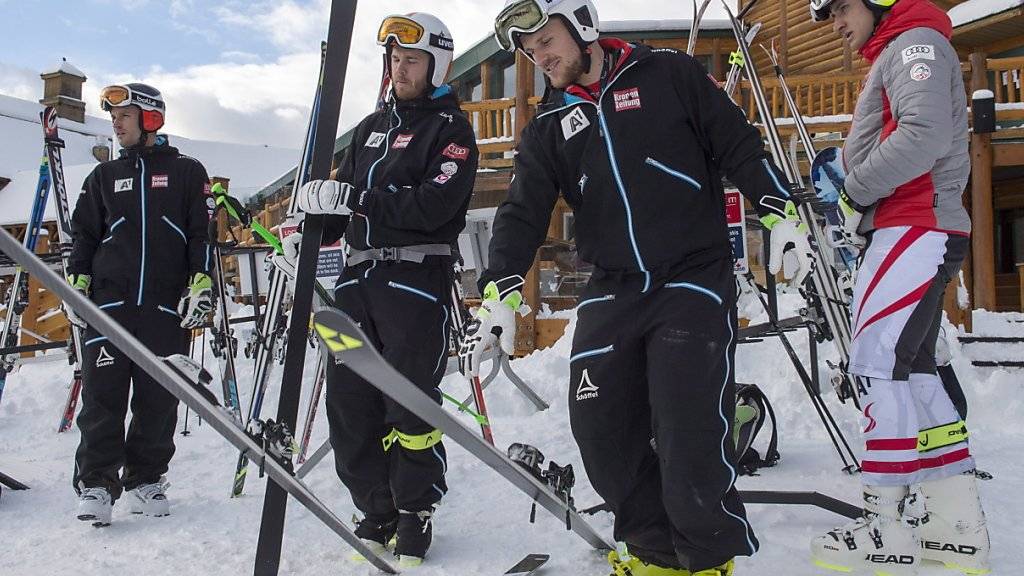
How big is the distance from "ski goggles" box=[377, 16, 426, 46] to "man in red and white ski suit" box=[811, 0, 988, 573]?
5.86ft

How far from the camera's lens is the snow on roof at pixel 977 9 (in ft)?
36.8

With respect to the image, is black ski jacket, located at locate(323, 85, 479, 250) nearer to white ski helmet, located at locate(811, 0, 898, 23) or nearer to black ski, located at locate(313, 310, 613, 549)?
black ski, located at locate(313, 310, 613, 549)

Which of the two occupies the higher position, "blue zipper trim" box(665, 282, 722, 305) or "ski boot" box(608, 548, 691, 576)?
"blue zipper trim" box(665, 282, 722, 305)

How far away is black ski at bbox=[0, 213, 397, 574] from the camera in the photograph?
219cm

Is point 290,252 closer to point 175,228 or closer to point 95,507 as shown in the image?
point 175,228

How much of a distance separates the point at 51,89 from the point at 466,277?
34.1 metres

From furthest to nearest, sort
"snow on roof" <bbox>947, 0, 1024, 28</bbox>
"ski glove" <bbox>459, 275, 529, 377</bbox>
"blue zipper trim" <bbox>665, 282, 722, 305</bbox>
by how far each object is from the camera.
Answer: "snow on roof" <bbox>947, 0, 1024, 28</bbox>
"ski glove" <bbox>459, 275, 529, 377</bbox>
"blue zipper trim" <bbox>665, 282, 722, 305</bbox>

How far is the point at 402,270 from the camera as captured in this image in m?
3.07

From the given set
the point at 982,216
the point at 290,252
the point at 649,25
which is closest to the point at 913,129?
the point at 290,252

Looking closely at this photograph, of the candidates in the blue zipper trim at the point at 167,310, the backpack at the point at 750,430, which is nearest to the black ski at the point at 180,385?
the blue zipper trim at the point at 167,310

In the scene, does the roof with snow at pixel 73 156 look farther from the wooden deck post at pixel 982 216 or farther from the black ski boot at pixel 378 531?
the wooden deck post at pixel 982 216

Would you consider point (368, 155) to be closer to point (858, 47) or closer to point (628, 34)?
point (858, 47)

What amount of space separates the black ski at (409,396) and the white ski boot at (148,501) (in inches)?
77.9

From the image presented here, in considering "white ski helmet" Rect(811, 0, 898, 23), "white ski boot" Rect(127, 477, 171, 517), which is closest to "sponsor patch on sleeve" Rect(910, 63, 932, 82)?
Result: "white ski helmet" Rect(811, 0, 898, 23)
